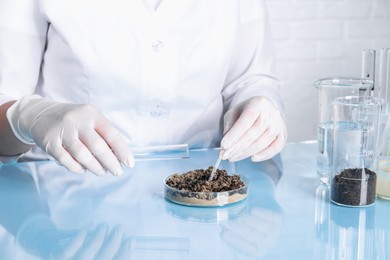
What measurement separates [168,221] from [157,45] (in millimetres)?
627

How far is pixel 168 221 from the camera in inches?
43.1

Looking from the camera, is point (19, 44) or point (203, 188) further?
point (19, 44)

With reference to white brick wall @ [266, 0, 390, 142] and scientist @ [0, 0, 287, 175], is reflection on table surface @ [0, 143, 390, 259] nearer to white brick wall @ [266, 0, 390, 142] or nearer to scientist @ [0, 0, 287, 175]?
scientist @ [0, 0, 287, 175]

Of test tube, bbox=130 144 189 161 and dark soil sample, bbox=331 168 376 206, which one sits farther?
test tube, bbox=130 144 189 161

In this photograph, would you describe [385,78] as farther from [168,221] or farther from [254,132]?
[168,221]

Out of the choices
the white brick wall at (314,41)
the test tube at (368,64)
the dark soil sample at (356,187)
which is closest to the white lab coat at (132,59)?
the test tube at (368,64)

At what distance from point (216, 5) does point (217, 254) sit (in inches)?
36.9

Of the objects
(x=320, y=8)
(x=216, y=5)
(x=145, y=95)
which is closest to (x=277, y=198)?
(x=145, y=95)

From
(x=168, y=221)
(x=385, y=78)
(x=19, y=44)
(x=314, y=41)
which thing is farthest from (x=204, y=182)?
(x=314, y=41)

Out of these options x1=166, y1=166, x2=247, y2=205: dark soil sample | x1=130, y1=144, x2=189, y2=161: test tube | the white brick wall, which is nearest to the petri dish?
x1=166, y1=166, x2=247, y2=205: dark soil sample

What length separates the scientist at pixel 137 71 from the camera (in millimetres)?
1460

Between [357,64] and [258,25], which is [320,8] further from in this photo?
[258,25]

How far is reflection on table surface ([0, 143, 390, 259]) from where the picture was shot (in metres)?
0.97

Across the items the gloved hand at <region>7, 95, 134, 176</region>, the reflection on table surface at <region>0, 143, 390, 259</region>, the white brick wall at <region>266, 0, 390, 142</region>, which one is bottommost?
the white brick wall at <region>266, 0, 390, 142</region>
